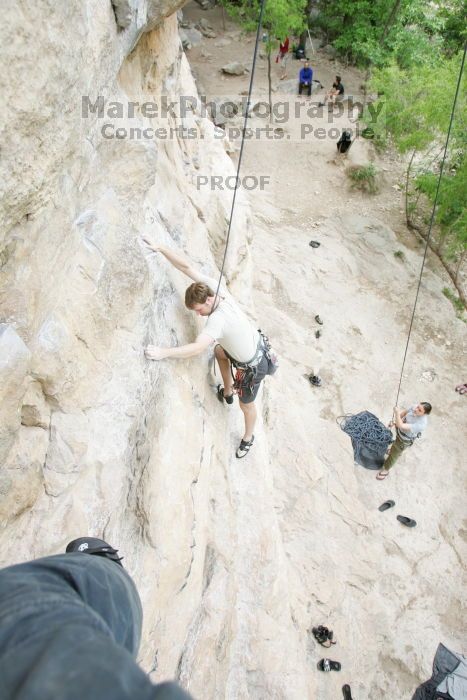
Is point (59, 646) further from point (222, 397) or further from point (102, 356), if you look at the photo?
point (222, 397)

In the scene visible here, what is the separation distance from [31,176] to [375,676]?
6.39 m

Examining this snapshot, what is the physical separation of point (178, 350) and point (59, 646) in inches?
120

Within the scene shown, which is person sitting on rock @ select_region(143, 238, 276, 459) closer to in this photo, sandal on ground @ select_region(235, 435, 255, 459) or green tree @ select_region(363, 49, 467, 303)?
sandal on ground @ select_region(235, 435, 255, 459)

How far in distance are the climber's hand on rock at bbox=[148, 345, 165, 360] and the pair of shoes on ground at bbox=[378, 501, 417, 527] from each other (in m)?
5.09

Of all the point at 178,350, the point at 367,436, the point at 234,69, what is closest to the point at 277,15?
the point at 234,69

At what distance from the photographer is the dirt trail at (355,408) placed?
6.00 meters

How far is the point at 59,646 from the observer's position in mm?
948

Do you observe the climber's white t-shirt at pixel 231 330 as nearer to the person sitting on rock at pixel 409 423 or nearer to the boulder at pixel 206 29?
the person sitting on rock at pixel 409 423

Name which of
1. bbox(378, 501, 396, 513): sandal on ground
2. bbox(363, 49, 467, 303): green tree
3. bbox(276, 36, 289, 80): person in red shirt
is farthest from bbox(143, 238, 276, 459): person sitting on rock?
bbox(276, 36, 289, 80): person in red shirt

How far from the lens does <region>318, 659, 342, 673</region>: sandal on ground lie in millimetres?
5473

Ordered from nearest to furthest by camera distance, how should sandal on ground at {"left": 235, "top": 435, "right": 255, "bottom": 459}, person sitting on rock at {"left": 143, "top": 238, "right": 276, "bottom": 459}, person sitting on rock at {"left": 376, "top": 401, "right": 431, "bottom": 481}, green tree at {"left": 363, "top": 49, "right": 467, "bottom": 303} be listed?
person sitting on rock at {"left": 143, "top": 238, "right": 276, "bottom": 459} < sandal on ground at {"left": 235, "top": 435, "right": 255, "bottom": 459} < person sitting on rock at {"left": 376, "top": 401, "right": 431, "bottom": 481} < green tree at {"left": 363, "top": 49, "right": 467, "bottom": 303}

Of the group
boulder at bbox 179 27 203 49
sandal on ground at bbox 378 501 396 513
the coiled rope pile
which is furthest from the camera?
boulder at bbox 179 27 203 49

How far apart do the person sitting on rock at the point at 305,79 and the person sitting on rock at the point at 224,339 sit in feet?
48.1

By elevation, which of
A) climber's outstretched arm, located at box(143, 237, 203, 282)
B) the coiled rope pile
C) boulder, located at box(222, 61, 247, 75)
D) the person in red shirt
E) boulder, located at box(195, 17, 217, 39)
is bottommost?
the coiled rope pile
